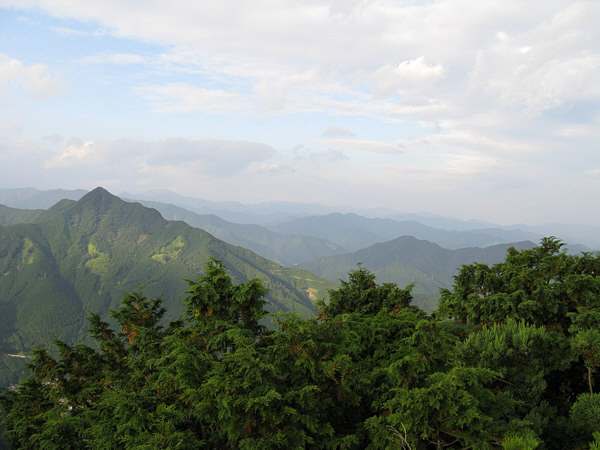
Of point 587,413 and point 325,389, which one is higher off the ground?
point 325,389

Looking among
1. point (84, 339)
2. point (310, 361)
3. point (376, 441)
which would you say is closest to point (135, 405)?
point (310, 361)

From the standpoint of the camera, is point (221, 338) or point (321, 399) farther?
point (221, 338)

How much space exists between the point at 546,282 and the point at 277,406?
872 inches

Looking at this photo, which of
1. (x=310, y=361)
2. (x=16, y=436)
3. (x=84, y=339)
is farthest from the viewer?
(x=84, y=339)

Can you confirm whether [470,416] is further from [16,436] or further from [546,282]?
[16,436]

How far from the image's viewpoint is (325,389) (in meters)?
11.7

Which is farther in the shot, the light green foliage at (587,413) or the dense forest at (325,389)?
the light green foliage at (587,413)

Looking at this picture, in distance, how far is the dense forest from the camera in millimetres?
9477

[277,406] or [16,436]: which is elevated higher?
[277,406]

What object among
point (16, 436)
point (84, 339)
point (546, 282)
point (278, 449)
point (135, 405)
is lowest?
point (84, 339)

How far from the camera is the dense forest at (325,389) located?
31.1ft

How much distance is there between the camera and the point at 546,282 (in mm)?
22641

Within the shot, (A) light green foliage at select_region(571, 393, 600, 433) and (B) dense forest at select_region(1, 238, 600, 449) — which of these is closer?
(B) dense forest at select_region(1, 238, 600, 449)

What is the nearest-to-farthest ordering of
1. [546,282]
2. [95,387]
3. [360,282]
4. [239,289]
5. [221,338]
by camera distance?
[221,338]
[239,289]
[95,387]
[546,282]
[360,282]
